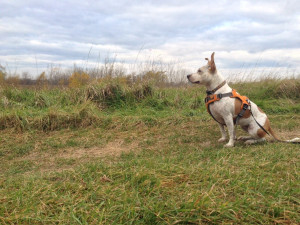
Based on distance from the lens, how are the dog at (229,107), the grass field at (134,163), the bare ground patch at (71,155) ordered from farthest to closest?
the dog at (229,107) < the bare ground patch at (71,155) < the grass field at (134,163)

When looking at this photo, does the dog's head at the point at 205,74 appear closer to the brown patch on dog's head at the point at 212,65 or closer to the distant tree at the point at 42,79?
the brown patch on dog's head at the point at 212,65

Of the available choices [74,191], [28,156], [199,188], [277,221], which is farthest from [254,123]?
[28,156]

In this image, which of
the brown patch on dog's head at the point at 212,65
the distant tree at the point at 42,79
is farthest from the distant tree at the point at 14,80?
the brown patch on dog's head at the point at 212,65

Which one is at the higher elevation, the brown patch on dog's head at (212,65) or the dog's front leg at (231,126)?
the brown patch on dog's head at (212,65)

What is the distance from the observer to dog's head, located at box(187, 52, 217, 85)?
157 inches

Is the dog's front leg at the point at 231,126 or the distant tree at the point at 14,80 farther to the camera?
the distant tree at the point at 14,80

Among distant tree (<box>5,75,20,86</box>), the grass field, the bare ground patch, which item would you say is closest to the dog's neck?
the grass field

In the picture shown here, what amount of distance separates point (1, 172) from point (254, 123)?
3727 mm

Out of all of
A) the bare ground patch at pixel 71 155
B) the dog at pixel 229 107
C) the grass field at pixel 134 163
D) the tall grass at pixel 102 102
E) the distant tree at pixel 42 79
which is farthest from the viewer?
the distant tree at pixel 42 79

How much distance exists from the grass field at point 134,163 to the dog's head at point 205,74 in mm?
1075

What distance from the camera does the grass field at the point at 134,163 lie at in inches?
72.1

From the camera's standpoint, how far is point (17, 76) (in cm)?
774

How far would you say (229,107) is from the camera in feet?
12.8

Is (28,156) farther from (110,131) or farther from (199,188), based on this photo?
(199,188)
